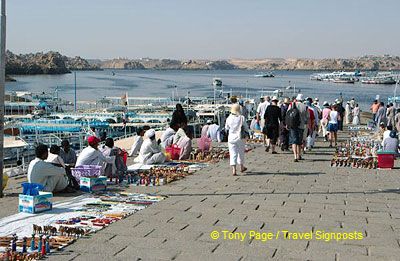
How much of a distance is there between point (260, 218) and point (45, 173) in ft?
11.6

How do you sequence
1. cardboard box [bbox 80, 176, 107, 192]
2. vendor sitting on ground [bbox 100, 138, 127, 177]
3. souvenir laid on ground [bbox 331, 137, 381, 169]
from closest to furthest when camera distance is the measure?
cardboard box [bbox 80, 176, 107, 192]
vendor sitting on ground [bbox 100, 138, 127, 177]
souvenir laid on ground [bbox 331, 137, 381, 169]

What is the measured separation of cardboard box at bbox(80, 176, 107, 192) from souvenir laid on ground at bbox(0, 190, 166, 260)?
200 mm

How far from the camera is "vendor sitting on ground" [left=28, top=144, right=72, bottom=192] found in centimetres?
886

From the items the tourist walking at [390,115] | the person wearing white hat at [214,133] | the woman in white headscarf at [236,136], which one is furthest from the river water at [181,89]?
the woman in white headscarf at [236,136]

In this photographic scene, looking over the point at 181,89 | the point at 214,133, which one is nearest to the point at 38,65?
the point at 181,89

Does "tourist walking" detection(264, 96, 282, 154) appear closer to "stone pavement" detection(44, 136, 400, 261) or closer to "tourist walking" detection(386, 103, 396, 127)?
"stone pavement" detection(44, 136, 400, 261)

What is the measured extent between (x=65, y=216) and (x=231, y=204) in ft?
7.85

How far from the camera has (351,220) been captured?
748 centimetres

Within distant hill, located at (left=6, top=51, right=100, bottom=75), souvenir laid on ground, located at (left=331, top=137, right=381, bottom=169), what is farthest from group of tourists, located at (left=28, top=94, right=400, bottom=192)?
distant hill, located at (left=6, top=51, right=100, bottom=75)

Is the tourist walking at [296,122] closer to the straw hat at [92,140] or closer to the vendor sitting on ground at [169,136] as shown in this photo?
the vendor sitting on ground at [169,136]

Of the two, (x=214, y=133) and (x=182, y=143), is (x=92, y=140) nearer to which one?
(x=182, y=143)

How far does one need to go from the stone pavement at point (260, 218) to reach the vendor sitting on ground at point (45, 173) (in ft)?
3.92

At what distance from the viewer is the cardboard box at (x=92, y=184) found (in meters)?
9.23

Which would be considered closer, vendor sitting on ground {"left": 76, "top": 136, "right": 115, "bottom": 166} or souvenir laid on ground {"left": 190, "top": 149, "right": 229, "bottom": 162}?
vendor sitting on ground {"left": 76, "top": 136, "right": 115, "bottom": 166}
